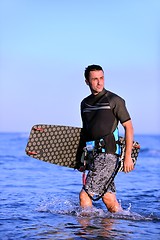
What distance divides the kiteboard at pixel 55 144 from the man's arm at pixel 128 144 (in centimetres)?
89

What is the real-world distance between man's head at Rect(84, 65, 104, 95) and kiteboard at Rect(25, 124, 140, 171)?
898 mm

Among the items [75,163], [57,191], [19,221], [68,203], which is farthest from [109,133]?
[57,191]

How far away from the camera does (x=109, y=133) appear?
20.6 ft

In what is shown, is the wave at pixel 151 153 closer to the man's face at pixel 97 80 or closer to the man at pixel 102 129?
the man at pixel 102 129

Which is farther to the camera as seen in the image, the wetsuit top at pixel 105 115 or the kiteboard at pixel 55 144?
the kiteboard at pixel 55 144

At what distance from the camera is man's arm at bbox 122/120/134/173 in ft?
20.0

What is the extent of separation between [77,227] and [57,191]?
4138mm

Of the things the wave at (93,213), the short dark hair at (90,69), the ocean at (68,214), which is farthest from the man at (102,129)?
the ocean at (68,214)

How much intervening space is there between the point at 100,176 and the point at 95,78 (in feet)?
4.05

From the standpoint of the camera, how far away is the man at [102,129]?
6.23 m

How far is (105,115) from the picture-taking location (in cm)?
624

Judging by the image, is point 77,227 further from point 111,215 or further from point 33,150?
point 33,150

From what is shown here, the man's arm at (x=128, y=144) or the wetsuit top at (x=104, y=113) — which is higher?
the wetsuit top at (x=104, y=113)

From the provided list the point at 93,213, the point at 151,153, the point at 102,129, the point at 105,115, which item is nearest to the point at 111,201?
the point at 93,213
